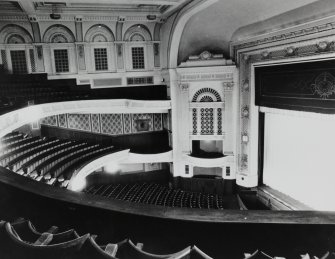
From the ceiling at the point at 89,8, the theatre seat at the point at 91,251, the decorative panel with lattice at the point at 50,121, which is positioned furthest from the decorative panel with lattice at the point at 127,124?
the theatre seat at the point at 91,251

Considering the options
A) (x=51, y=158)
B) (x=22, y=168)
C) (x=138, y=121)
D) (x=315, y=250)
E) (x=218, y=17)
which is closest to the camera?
(x=315, y=250)

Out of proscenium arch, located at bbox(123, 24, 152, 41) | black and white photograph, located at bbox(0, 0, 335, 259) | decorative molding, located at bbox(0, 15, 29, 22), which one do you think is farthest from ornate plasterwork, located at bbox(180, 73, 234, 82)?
decorative molding, located at bbox(0, 15, 29, 22)

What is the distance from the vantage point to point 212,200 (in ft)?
37.0

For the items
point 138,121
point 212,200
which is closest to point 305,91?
point 212,200

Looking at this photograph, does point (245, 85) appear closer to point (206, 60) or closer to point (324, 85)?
point (206, 60)

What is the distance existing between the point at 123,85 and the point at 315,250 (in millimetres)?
12141

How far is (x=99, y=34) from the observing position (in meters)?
12.3

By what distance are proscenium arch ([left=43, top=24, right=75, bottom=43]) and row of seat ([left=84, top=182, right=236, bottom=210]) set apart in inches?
244

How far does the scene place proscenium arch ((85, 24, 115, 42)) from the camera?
12.1 meters

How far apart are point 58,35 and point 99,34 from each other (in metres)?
1.63

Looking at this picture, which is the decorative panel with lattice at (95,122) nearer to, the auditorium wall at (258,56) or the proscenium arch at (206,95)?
the proscenium arch at (206,95)

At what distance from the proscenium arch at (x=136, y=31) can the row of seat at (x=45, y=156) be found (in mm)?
4982

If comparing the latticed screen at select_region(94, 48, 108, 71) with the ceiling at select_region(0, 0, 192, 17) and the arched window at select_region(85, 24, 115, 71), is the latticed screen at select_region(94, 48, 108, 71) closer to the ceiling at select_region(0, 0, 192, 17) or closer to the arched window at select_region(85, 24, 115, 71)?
the arched window at select_region(85, 24, 115, 71)

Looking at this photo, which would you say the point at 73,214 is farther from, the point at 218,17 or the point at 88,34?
the point at 88,34
